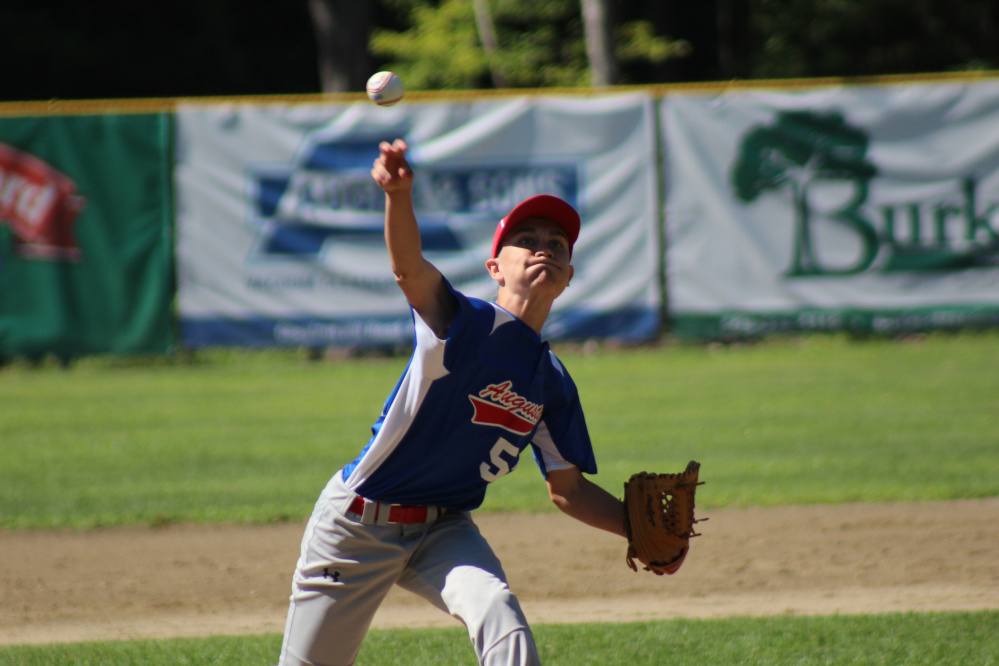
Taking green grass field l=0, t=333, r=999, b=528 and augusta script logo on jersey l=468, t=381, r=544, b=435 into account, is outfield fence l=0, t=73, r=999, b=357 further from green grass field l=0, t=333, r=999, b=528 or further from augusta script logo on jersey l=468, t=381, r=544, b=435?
augusta script logo on jersey l=468, t=381, r=544, b=435

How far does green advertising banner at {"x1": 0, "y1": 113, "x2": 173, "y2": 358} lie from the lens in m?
10.3

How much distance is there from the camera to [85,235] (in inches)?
410

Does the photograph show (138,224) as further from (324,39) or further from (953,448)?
(953,448)

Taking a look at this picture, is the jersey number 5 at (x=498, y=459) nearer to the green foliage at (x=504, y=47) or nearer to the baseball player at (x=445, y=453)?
the baseball player at (x=445, y=453)

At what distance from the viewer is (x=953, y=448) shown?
23.2 feet

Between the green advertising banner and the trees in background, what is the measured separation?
4.77 meters

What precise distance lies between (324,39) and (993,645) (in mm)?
13004

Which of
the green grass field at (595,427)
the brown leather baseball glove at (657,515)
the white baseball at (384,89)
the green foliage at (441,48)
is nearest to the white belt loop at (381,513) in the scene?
the brown leather baseball glove at (657,515)

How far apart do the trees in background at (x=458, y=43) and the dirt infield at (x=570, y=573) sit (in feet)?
33.7

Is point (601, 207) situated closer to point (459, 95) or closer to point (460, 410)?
point (459, 95)

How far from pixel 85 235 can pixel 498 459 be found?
8703 millimetres

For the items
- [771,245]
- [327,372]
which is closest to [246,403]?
[327,372]

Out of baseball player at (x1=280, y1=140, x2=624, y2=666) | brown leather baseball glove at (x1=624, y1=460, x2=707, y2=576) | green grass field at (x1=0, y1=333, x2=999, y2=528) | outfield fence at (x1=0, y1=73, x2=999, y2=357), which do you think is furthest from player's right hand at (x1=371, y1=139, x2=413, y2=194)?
outfield fence at (x1=0, y1=73, x2=999, y2=357)

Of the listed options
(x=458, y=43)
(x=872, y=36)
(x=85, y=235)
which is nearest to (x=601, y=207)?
(x=85, y=235)
